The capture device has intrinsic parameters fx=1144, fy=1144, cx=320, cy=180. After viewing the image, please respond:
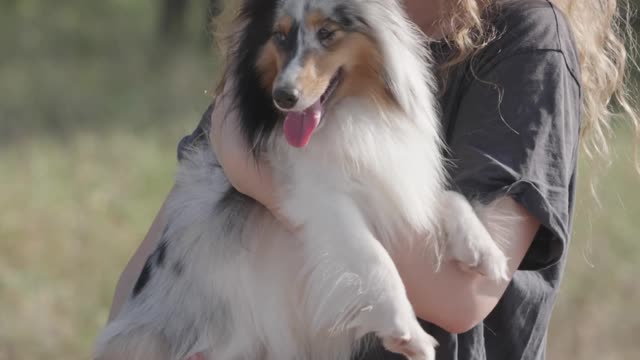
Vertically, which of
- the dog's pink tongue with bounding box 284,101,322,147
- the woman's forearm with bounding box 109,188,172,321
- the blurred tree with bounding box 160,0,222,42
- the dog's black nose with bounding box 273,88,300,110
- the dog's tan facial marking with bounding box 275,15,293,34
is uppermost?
the dog's tan facial marking with bounding box 275,15,293,34

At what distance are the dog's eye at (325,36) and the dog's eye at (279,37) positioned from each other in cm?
8

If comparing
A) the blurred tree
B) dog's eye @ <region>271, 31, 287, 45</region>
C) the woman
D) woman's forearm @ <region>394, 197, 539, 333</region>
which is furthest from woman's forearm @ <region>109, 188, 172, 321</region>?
the blurred tree

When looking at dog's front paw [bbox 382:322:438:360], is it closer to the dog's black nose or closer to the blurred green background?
the dog's black nose

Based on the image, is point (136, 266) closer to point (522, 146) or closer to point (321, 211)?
point (321, 211)

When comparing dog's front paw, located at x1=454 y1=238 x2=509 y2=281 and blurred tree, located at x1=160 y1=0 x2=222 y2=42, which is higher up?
dog's front paw, located at x1=454 y1=238 x2=509 y2=281

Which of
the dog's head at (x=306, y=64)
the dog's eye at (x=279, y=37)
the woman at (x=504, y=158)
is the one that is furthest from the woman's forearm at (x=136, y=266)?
the dog's eye at (x=279, y=37)

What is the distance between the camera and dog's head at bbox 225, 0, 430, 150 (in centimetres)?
255

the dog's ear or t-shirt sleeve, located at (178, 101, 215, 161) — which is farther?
t-shirt sleeve, located at (178, 101, 215, 161)

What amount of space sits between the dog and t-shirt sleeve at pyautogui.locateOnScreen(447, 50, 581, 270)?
134 mm

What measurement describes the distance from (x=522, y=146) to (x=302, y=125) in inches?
19.6

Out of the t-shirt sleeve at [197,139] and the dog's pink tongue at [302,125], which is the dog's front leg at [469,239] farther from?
the t-shirt sleeve at [197,139]

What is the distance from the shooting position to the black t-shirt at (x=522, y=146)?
245 centimetres

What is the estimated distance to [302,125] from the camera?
8.52 feet

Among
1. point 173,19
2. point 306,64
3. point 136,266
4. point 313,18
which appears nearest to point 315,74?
point 306,64
